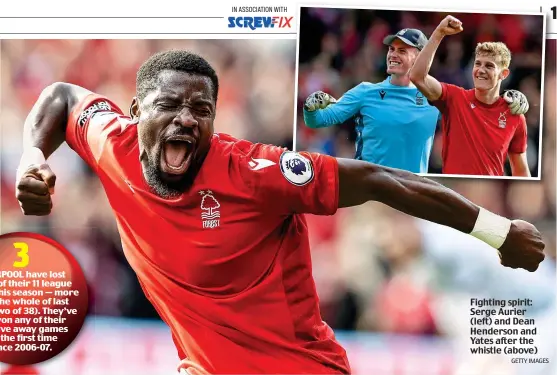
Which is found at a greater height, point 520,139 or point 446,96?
point 446,96

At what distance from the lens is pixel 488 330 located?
2.57 metres

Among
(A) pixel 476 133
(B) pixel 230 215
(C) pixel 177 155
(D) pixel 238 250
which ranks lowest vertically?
(D) pixel 238 250

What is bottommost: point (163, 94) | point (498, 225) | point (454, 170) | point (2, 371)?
point (2, 371)

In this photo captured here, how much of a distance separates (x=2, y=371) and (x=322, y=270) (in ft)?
4.53

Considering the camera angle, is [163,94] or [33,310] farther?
[33,310]

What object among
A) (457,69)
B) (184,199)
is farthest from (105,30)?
(457,69)

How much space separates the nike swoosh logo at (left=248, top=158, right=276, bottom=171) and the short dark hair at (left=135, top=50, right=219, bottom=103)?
0.28 m

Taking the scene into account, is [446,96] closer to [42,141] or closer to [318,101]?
[318,101]

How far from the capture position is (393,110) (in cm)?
255

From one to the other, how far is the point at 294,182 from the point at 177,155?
1.42 feet

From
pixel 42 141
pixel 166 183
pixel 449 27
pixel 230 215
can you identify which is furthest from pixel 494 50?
pixel 42 141

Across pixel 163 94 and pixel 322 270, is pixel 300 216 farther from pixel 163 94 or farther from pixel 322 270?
pixel 163 94

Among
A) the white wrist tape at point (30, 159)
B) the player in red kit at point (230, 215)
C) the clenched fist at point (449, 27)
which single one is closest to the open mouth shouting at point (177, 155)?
the player in red kit at point (230, 215)

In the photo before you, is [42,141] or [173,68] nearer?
[173,68]
